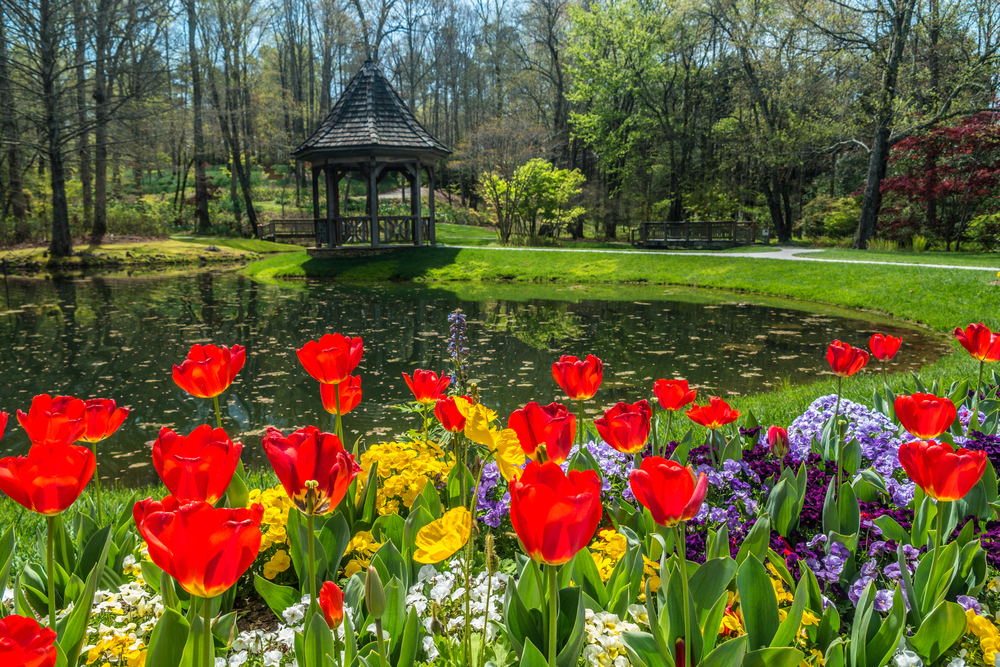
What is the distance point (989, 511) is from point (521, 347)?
Result: 6220 millimetres

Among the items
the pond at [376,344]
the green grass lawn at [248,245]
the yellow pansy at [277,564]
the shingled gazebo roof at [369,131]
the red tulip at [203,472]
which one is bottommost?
the pond at [376,344]

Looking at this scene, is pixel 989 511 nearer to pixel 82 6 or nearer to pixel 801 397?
pixel 801 397

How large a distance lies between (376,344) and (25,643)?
7654 mm

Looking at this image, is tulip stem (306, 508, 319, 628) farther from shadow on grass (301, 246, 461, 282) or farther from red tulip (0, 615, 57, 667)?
shadow on grass (301, 246, 461, 282)

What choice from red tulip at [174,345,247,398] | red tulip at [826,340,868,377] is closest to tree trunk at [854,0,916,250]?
red tulip at [826,340,868,377]

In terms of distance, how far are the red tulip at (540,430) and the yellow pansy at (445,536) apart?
1.12ft

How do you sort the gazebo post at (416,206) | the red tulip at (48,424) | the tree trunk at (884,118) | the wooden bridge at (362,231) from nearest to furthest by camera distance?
the red tulip at (48,424)
the tree trunk at (884,118)
the wooden bridge at (362,231)
the gazebo post at (416,206)

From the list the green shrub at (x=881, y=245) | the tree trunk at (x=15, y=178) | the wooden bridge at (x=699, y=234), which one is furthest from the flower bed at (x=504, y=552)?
the tree trunk at (x=15, y=178)

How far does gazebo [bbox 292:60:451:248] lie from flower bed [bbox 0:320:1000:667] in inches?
689

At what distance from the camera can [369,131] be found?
18.7 meters

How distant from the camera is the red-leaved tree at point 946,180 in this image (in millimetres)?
18547

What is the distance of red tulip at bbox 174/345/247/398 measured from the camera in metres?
1.81

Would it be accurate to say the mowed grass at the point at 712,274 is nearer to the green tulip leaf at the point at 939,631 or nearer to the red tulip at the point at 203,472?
the green tulip leaf at the point at 939,631

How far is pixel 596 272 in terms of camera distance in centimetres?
1717
